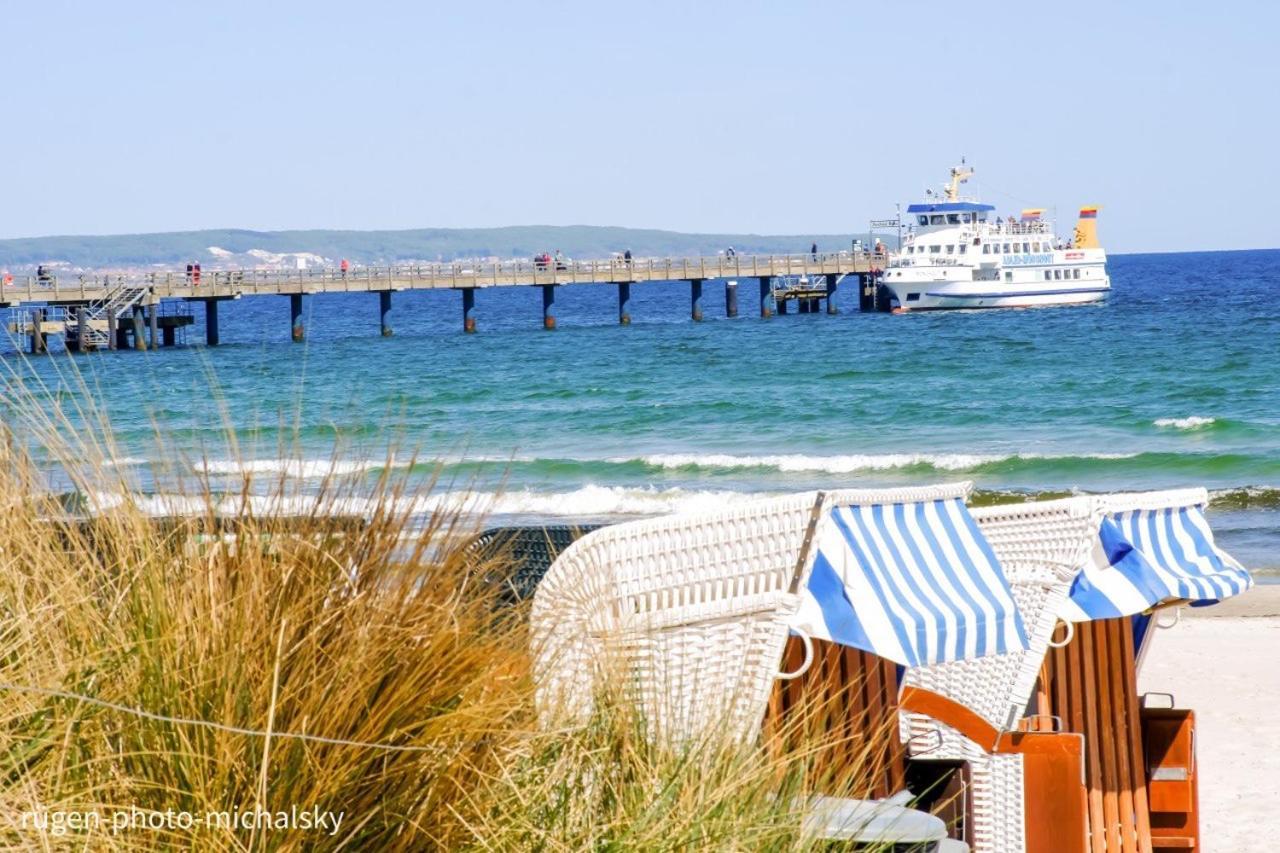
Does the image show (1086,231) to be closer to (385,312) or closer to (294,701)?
(385,312)

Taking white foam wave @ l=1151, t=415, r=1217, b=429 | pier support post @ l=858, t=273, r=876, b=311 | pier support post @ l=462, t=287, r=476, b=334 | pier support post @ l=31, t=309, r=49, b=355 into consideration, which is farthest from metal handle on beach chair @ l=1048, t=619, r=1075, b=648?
pier support post @ l=858, t=273, r=876, b=311

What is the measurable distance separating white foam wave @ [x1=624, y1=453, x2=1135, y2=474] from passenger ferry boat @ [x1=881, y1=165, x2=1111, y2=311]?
31.9m

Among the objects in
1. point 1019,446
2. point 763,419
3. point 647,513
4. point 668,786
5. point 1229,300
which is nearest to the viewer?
point 668,786

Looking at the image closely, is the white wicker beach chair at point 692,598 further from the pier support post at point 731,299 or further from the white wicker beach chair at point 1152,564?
the pier support post at point 731,299

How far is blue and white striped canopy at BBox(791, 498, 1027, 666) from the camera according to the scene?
130 inches

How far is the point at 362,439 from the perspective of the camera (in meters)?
3.65

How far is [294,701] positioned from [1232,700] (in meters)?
6.35

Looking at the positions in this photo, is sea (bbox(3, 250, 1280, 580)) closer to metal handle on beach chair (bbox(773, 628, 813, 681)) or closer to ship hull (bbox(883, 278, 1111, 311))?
ship hull (bbox(883, 278, 1111, 311))

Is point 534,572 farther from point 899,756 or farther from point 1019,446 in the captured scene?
point 1019,446

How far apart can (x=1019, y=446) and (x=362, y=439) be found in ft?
59.7

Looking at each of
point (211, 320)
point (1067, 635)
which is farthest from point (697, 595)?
point (211, 320)

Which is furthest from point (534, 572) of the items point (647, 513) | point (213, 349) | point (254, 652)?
point (213, 349)

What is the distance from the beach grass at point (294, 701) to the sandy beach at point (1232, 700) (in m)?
3.24

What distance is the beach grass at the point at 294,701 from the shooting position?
234cm
